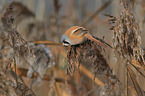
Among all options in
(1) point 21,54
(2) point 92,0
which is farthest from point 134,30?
(2) point 92,0

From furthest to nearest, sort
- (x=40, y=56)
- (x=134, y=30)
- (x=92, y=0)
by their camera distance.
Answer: (x=92, y=0) → (x=40, y=56) → (x=134, y=30)

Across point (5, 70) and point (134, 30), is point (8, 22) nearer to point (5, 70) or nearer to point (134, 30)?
point (5, 70)

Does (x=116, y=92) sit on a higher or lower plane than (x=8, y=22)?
lower

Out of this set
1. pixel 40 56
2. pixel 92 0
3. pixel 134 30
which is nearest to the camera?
pixel 134 30

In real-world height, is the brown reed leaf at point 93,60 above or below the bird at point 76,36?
below

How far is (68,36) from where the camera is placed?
18.5 inches

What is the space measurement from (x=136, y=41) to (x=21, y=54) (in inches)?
11.5

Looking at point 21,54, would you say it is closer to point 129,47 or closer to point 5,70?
point 5,70

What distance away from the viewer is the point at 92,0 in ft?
8.63

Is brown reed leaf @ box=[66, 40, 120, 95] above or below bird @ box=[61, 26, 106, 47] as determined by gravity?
below

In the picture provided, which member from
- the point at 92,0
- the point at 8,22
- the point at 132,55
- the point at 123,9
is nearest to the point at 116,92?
the point at 132,55

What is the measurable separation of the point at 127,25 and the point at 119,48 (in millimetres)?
59

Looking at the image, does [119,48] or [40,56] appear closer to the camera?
[119,48]

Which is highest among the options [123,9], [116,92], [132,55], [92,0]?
[92,0]
